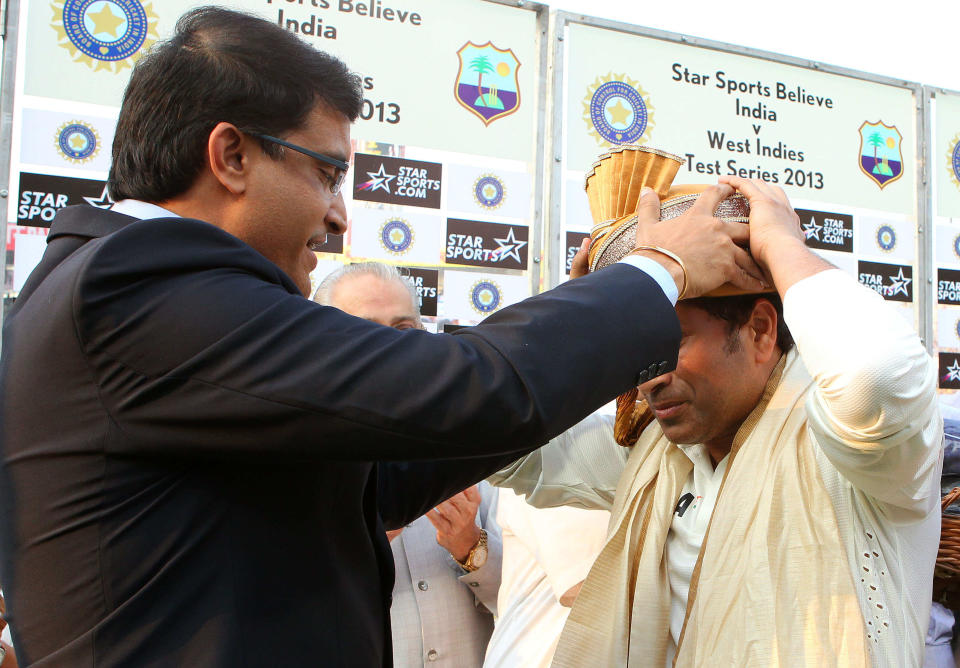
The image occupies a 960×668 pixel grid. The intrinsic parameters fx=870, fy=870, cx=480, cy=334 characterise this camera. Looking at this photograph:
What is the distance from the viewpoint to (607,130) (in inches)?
174

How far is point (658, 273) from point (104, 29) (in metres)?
3.01

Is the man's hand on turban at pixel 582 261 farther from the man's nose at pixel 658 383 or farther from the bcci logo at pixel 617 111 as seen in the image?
the bcci logo at pixel 617 111

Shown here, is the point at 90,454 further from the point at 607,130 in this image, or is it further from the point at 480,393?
the point at 607,130

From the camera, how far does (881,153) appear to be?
5027 millimetres

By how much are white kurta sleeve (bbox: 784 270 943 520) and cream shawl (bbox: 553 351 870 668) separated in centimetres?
17

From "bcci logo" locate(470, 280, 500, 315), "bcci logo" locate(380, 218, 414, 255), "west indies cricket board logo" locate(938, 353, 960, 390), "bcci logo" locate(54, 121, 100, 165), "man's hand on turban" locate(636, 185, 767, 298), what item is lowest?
"west indies cricket board logo" locate(938, 353, 960, 390)

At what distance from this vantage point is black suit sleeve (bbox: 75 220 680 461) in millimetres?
1271

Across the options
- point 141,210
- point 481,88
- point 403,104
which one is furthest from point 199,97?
point 481,88

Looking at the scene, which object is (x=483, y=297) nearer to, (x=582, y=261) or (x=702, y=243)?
(x=582, y=261)

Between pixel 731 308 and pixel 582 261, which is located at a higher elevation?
→ pixel 582 261

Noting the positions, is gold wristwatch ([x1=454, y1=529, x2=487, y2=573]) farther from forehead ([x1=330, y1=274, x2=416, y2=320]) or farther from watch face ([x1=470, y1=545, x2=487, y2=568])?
forehead ([x1=330, y1=274, x2=416, y2=320])

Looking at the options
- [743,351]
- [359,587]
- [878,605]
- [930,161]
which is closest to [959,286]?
[930,161]

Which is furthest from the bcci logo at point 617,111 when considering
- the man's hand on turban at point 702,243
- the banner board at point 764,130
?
the man's hand on turban at point 702,243

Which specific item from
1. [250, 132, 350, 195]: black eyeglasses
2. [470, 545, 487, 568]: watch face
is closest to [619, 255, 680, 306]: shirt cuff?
[250, 132, 350, 195]: black eyeglasses
